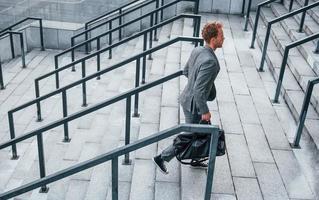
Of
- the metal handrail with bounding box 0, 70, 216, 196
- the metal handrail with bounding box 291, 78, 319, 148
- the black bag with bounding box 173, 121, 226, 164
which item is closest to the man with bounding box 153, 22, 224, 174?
the black bag with bounding box 173, 121, 226, 164

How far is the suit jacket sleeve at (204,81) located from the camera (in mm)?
3441

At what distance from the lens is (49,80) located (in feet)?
25.1

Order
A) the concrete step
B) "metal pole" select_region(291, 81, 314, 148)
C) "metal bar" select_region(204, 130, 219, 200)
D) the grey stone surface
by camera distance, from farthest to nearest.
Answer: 1. the concrete step
2. "metal pole" select_region(291, 81, 314, 148)
3. the grey stone surface
4. "metal bar" select_region(204, 130, 219, 200)

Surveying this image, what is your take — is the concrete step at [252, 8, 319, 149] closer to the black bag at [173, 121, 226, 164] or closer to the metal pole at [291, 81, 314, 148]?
the metal pole at [291, 81, 314, 148]

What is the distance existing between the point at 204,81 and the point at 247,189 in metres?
1.14

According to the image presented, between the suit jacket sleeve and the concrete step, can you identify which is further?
the concrete step

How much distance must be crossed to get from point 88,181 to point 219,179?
4.98ft

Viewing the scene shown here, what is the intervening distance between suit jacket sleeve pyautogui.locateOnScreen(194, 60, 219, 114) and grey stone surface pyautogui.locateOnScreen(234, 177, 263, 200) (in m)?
0.90

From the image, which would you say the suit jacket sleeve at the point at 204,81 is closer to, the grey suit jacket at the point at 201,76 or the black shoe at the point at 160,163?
the grey suit jacket at the point at 201,76

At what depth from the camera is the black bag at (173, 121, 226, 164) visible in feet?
11.6

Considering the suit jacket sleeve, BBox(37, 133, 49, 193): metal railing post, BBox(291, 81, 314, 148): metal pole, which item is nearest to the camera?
the suit jacket sleeve

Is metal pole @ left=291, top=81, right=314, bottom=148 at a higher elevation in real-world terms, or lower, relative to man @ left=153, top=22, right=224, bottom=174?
lower

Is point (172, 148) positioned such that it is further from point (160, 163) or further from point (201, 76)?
point (201, 76)

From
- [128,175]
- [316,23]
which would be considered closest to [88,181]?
[128,175]
